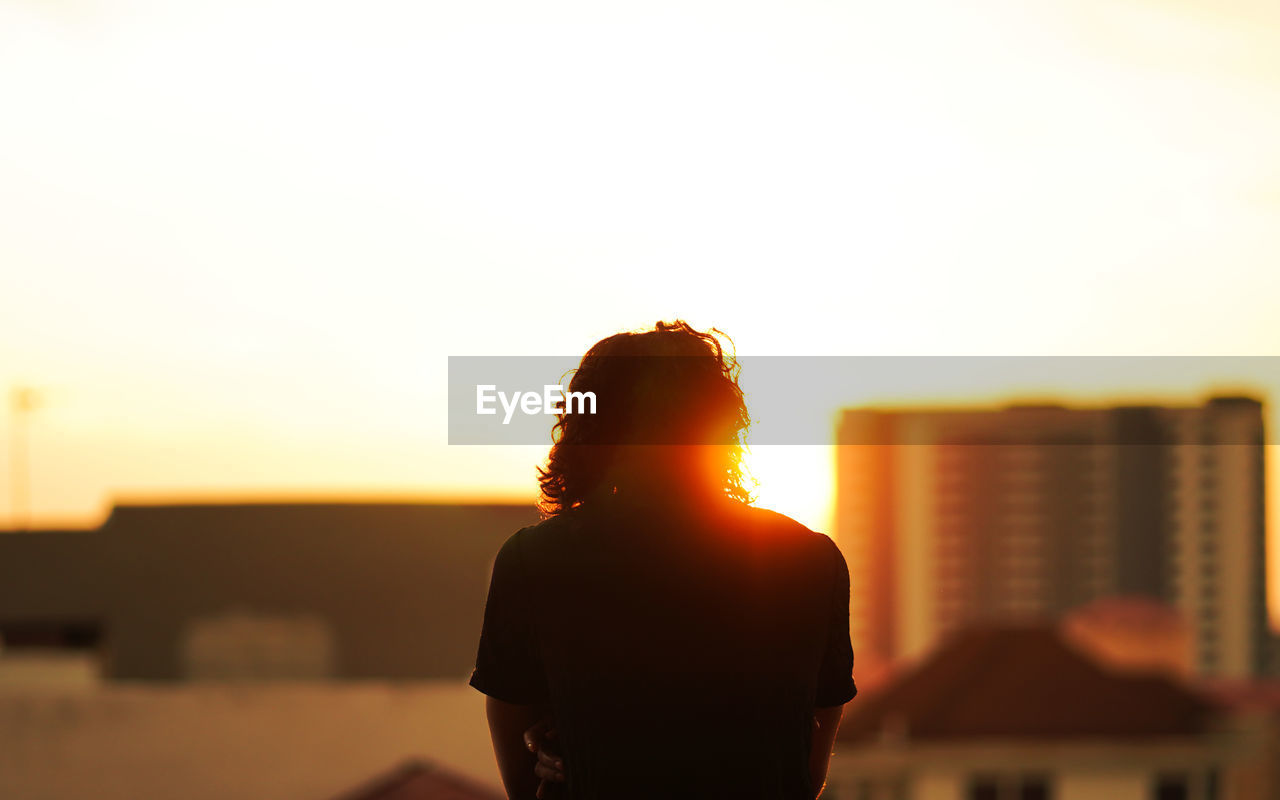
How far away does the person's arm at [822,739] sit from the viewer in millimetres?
1855

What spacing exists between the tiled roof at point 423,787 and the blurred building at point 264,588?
727cm

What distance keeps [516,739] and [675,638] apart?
12.9 inches

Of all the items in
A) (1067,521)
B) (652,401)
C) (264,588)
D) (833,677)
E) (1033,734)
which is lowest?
(1067,521)

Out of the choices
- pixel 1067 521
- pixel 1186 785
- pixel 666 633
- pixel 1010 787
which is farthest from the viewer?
pixel 1067 521

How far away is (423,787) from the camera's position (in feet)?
53.7

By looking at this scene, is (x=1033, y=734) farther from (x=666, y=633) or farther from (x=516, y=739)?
(x=666, y=633)

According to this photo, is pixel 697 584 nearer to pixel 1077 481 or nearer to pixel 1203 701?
pixel 1203 701

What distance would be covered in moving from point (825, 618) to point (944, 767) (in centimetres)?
2941

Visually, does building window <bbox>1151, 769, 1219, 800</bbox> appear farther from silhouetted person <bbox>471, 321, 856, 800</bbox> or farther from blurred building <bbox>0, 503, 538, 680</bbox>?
silhouetted person <bbox>471, 321, 856, 800</bbox>

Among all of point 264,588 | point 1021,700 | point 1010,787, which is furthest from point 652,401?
point 1021,700

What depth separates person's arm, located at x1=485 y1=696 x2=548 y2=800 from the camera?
5.98ft

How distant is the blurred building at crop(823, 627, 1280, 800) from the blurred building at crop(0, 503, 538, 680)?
9817 millimetres

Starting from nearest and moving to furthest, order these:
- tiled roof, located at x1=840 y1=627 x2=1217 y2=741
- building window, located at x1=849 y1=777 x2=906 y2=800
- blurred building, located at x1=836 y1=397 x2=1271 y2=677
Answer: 1. building window, located at x1=849 y1=777 x2=906 y2=800
2. tiled roof, located at x1=840 y1=627 x2=1217 y2=741
3. blurred building, located at x1=836 y1=397 x2=1271 y2=677

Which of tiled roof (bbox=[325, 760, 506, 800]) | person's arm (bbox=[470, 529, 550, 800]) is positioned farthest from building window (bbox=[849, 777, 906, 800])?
person's arm (bbox=[470, 529, 550, 800])
